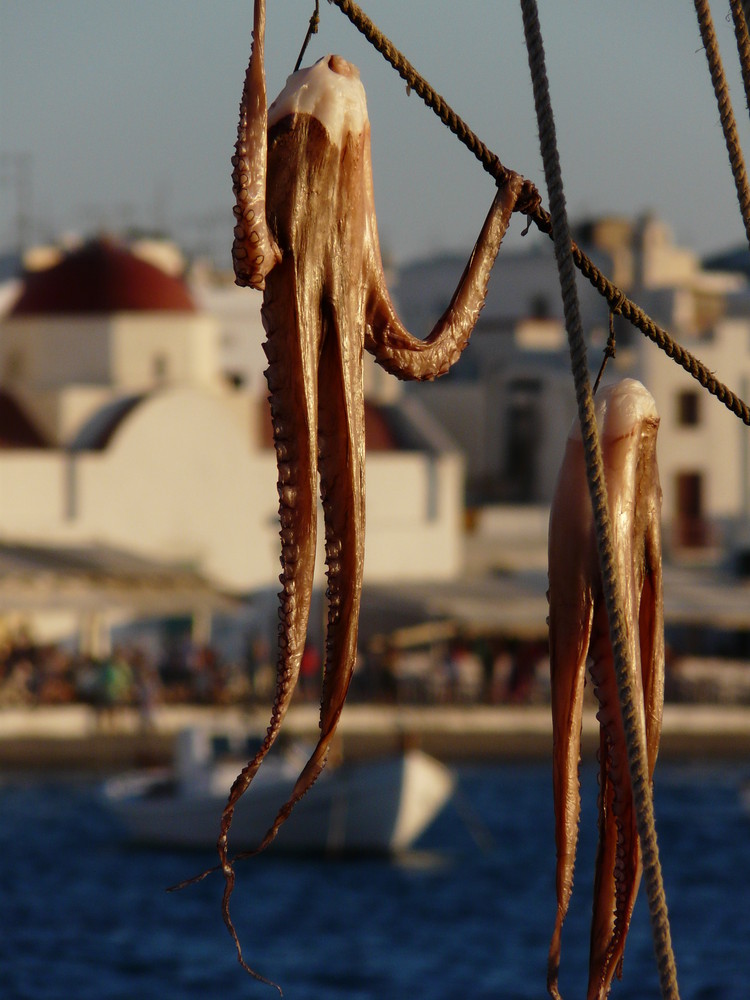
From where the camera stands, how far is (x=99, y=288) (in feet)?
176

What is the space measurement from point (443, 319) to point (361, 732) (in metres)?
35.4

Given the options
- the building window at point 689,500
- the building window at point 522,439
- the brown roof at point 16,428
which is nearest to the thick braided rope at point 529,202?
the brown roof at point 16,428

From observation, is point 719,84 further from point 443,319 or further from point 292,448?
point 292,448

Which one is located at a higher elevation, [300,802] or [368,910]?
[300,802]

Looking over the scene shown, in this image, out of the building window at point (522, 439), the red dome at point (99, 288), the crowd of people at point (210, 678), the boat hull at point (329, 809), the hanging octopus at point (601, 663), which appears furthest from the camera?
the building window at point (522, 439)

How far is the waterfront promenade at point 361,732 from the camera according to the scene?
122 ft

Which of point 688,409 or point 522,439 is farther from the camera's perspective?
point 522,439

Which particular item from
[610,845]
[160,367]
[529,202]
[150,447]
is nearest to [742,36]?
[529,202]

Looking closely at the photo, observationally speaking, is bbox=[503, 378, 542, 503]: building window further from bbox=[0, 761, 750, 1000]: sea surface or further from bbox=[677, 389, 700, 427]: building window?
bbox=[0, 761, 750, 1000]: sea surface

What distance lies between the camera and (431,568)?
55156 mm

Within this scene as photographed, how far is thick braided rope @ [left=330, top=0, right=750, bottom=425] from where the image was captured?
445 centimetres

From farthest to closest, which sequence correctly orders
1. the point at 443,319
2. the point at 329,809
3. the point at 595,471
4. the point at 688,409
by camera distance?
the point at 688,409 → the point at 329,809 → the point at 443,319 → the point at 595,471

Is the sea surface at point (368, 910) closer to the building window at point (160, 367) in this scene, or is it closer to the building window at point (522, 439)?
the building window at point (160, 367)

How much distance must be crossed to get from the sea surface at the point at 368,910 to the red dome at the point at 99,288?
17351 millimetres
